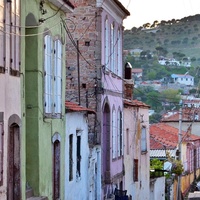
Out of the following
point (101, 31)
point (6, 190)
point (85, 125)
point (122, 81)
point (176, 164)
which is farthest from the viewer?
point (176, 164)

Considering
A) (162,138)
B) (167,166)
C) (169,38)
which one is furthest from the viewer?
(169,38)

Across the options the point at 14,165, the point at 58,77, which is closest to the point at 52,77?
the point at 58,77

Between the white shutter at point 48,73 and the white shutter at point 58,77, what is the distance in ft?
1.97

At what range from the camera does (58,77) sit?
20484 mm

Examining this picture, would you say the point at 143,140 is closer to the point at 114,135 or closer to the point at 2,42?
the point at 114,135

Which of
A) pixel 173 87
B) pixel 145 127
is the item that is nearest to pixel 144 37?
pixel 173 87

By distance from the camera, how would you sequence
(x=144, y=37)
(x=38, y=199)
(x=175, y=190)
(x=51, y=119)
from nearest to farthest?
1. (x=38, y=199)
2. (x=51, y=119)
3. (x=175, y=190)
4. (x=144, y=37)

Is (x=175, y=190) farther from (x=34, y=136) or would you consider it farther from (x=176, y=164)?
(x=34, y=136)

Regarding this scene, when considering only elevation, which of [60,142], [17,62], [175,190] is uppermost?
[17,62]

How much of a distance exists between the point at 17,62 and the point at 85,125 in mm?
8197

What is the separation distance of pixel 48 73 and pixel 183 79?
114260 millimetres

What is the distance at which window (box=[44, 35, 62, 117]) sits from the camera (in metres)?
19.1

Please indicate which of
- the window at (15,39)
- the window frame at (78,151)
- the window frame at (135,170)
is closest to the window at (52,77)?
the window at (15,39)

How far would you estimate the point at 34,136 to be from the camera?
1828 centimetres
